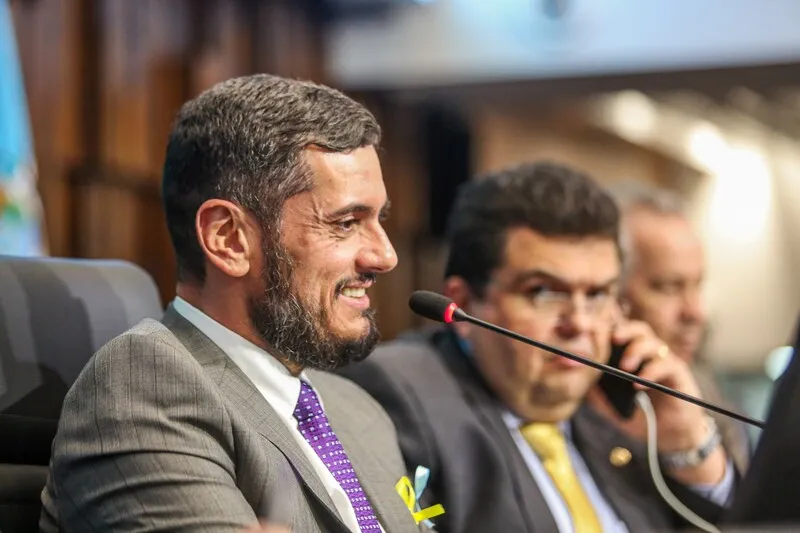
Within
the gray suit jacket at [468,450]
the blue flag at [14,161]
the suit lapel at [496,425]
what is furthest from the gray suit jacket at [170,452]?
the blue flag at [14,161]

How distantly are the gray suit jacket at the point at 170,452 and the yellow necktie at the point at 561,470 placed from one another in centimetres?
70

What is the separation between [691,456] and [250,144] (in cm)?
110

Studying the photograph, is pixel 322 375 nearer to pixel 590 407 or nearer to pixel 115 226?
pixel 590 407

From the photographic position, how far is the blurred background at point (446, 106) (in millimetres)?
3348

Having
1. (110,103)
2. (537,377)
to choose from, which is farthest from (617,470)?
(110,103)

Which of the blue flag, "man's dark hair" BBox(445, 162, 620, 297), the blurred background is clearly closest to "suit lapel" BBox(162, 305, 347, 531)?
"man's dark hair" BBox(445, 162, 620, 297)

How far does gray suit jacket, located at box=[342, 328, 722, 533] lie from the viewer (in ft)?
5.74

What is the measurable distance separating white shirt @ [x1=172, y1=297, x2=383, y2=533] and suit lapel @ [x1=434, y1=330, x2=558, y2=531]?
0.52 metres

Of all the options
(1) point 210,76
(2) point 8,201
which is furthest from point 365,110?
(1) point 210,76

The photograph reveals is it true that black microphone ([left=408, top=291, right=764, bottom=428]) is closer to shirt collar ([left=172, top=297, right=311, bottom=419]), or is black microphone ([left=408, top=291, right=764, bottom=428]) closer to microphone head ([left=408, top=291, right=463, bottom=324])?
microphone head ([left=408, top=291, right=463, bottom=324])

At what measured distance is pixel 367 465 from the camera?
1490 millimetres

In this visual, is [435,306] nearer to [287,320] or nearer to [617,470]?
[287,320]

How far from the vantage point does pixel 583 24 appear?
495cm

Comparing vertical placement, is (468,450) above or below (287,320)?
below
